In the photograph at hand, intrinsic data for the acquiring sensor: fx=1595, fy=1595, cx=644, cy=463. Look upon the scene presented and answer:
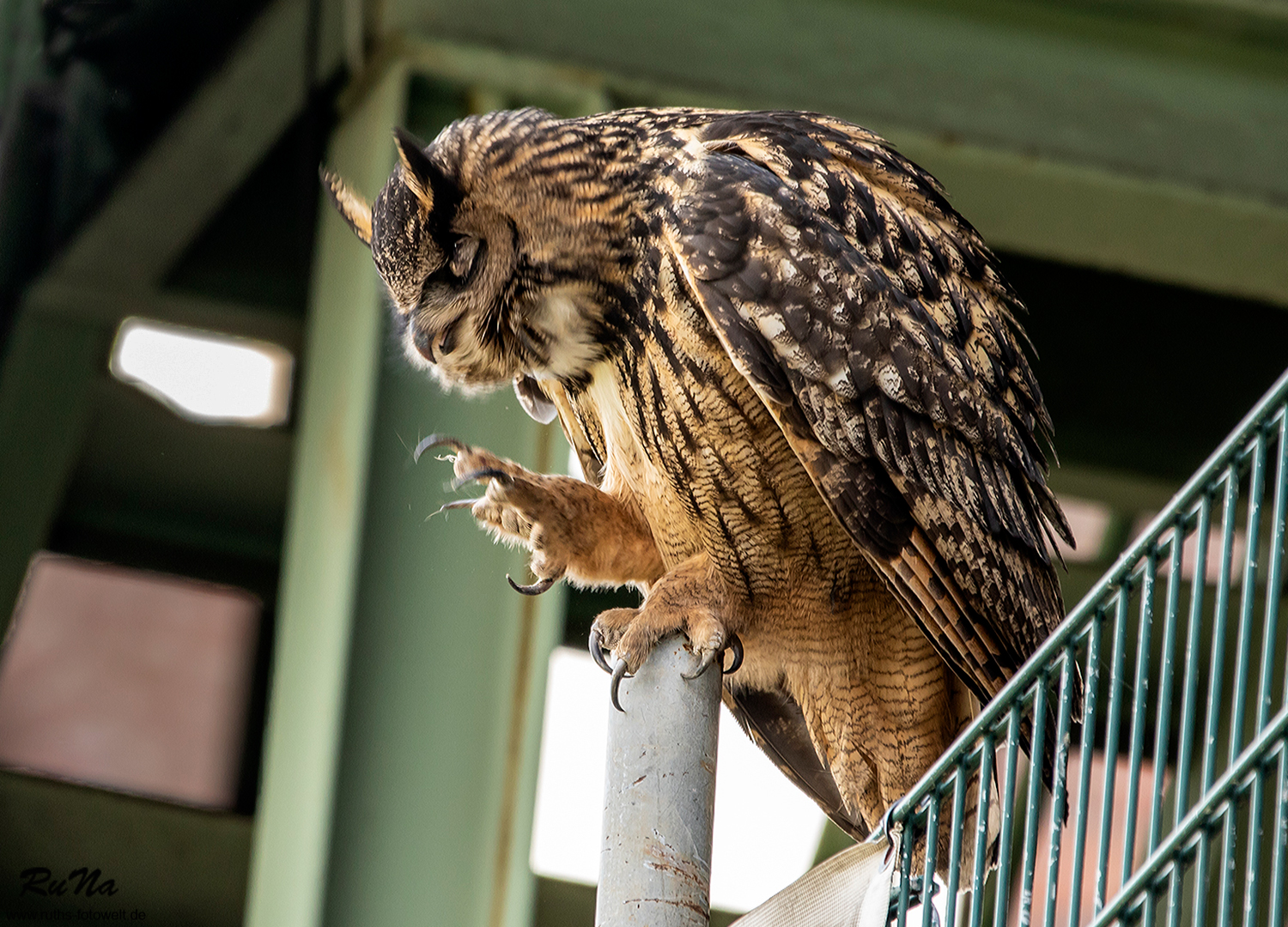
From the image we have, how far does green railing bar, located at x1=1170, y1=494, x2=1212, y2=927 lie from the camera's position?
5.11 feet

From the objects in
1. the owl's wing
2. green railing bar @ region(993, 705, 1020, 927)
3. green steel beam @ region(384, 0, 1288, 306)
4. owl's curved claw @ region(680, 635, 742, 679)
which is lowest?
green railing bar @ region(993, 705, 1020, 927)

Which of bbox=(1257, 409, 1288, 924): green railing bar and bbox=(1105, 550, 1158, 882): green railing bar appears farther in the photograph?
bbox=(1105, 550, 1158, 882): green railing bar

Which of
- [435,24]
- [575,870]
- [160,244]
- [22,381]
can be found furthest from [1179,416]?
[22,381]

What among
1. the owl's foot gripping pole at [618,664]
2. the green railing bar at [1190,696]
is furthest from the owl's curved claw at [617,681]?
the green railing bar at [1190,696]

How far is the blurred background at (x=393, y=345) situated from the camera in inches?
141

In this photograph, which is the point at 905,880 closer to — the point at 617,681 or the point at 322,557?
the point at 617,681

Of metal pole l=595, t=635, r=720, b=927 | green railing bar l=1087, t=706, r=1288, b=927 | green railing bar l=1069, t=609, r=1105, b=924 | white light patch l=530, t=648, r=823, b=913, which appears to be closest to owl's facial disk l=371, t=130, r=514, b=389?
metal pole l=595, t=635, r=720, b=927

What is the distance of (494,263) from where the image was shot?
2.51 meters

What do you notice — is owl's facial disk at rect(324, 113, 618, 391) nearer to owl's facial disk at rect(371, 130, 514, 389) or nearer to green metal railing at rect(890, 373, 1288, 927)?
owl's facial disk at rect(371, 130, 514, 389)

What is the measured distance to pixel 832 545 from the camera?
8.86ft

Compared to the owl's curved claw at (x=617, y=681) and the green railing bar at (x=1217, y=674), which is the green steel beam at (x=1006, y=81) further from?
the green railing bar at (x=1217, y=674)

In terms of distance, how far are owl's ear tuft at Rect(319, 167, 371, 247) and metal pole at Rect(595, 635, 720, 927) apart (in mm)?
1066

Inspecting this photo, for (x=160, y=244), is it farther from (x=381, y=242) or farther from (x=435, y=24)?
(x=381, y=242)

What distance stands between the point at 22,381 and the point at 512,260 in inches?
115
